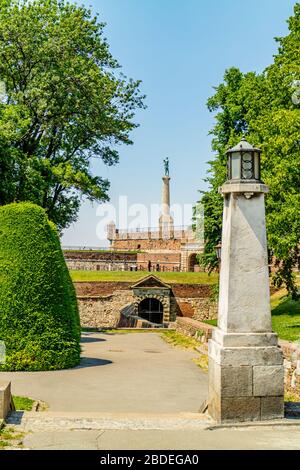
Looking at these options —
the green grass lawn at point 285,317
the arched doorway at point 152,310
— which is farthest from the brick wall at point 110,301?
the green grass lawn at point 285,317

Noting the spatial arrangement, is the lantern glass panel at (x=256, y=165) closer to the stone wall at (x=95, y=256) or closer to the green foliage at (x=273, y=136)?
the green foliage at (x=273, y=136)

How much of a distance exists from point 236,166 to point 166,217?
2564 inches

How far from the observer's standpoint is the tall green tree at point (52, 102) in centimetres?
2458

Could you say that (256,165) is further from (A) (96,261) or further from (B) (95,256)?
(B) (95,256)

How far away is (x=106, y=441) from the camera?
6.39 m

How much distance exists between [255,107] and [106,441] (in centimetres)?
2398

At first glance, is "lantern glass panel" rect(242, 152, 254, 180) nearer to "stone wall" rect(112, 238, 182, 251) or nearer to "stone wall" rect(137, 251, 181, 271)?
"stone wall" rect(137, 251, 181, 271)

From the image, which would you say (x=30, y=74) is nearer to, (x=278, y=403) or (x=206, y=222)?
(x=206, y=222)

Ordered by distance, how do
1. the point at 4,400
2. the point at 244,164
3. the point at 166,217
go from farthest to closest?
the point at 166,217 → the point at 244,164 → the point at 4,400

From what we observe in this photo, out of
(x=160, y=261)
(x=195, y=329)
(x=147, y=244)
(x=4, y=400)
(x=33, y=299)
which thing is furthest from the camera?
(x=147, y=244)

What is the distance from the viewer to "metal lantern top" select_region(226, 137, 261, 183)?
7754mm

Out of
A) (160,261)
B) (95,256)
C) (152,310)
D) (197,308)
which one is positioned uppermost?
(95,256)

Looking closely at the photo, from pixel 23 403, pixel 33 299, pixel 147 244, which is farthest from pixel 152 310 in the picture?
pixel 23 403

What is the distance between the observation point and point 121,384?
41.5 feet
